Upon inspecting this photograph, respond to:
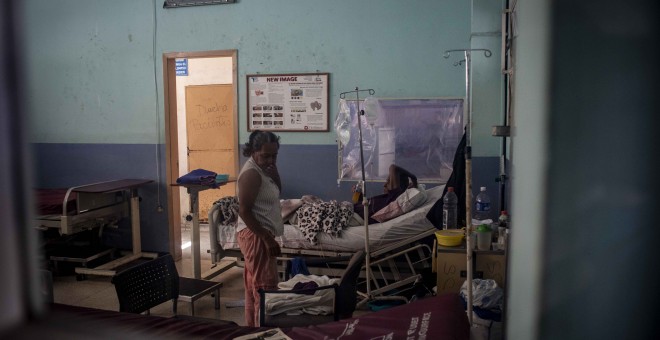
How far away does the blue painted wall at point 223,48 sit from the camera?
14.0 feet

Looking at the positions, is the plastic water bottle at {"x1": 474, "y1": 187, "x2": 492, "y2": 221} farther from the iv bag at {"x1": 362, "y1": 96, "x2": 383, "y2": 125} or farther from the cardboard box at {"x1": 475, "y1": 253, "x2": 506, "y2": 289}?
the iv bag at {"x1": 362, "y1": 96, "x2": 383, "y2": 125}

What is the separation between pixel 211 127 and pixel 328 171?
7.45 ft

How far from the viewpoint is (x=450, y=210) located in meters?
3.46

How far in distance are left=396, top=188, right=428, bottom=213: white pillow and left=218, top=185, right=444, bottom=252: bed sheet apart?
4 cm

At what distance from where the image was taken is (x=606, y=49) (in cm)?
55

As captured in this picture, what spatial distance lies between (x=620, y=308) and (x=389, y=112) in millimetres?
3949

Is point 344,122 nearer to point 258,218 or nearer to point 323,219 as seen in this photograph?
point 323,219

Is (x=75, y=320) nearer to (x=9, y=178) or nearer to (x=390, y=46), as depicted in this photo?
(x=9, y=178)

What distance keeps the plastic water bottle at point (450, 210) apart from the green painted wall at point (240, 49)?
0.68 metres

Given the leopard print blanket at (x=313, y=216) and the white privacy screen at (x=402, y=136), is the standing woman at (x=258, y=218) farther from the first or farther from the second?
the white privacy screen at (x=402, y=136)

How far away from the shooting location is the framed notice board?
15.0 ft

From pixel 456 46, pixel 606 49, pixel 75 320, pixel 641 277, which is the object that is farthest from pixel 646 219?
pixel 456 46

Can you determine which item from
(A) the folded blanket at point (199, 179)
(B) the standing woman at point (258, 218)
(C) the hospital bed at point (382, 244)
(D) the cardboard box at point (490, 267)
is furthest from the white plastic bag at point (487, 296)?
(A) the folded blanket at point (199, 179)

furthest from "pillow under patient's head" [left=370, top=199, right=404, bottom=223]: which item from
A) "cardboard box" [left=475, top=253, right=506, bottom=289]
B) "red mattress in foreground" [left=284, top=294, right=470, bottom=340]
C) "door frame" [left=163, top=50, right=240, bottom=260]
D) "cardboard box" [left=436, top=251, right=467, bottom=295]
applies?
"red mattress in foreground" [left=284, top=294, right=470, bottom=340]
